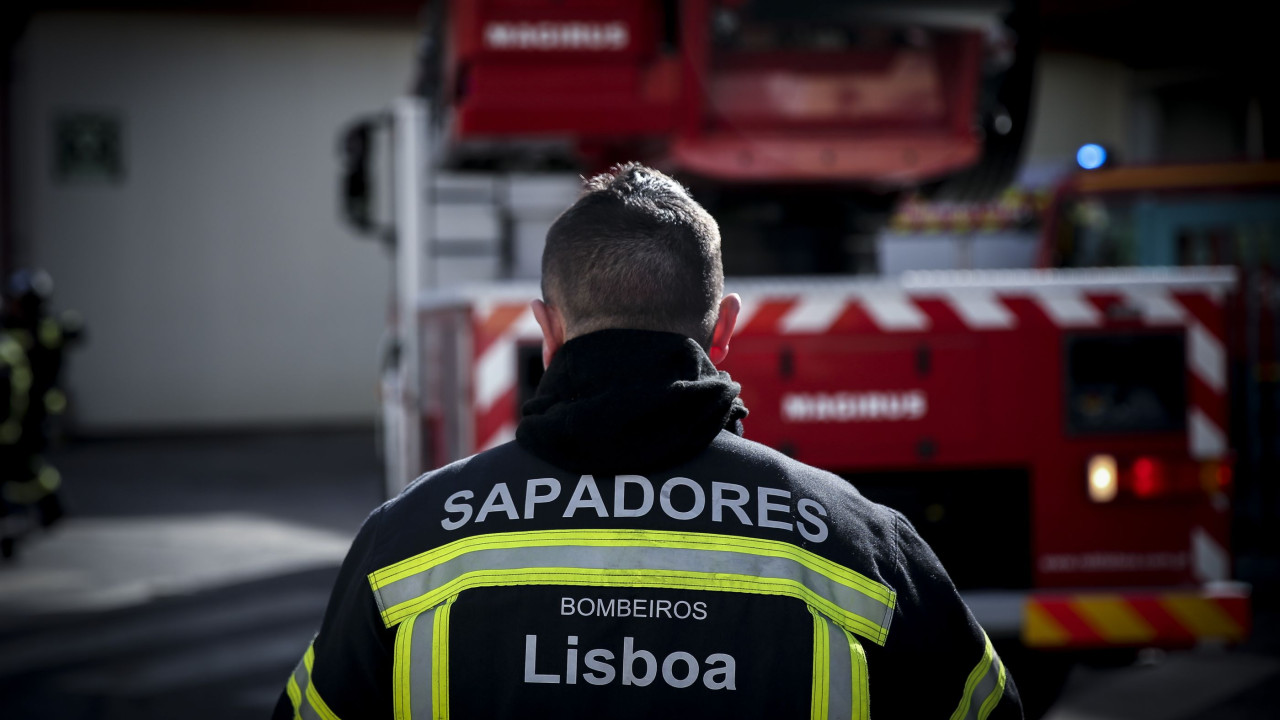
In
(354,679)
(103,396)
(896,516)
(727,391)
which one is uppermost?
(727,391)

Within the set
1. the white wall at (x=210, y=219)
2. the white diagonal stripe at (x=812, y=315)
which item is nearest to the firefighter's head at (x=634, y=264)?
the white diagonal stripe at (x=812, y=315)

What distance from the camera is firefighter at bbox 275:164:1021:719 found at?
5.75ft

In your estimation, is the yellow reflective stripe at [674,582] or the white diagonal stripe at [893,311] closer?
the yellow reflective stripe at [674,582]

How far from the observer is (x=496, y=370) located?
14.8ft

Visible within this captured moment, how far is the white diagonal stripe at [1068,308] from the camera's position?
462 centimetres

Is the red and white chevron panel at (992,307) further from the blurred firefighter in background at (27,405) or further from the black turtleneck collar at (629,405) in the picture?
the blurred firefighter in background at (27,405)

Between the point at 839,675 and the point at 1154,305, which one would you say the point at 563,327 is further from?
the point at 1154,305

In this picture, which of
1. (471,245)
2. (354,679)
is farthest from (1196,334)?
(471,245)

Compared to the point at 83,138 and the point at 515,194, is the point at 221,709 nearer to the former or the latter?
the point at 515,194

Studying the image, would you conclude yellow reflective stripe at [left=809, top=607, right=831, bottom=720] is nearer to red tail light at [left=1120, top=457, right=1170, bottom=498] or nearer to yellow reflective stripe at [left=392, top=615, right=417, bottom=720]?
yellow reflective stripe at [left=392, top=615, right=417, bottom=720]

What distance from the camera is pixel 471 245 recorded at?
7.61 meters

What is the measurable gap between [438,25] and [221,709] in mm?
3195

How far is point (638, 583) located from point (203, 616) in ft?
20.6

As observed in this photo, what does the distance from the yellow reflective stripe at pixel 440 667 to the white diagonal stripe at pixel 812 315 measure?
9.60ft
